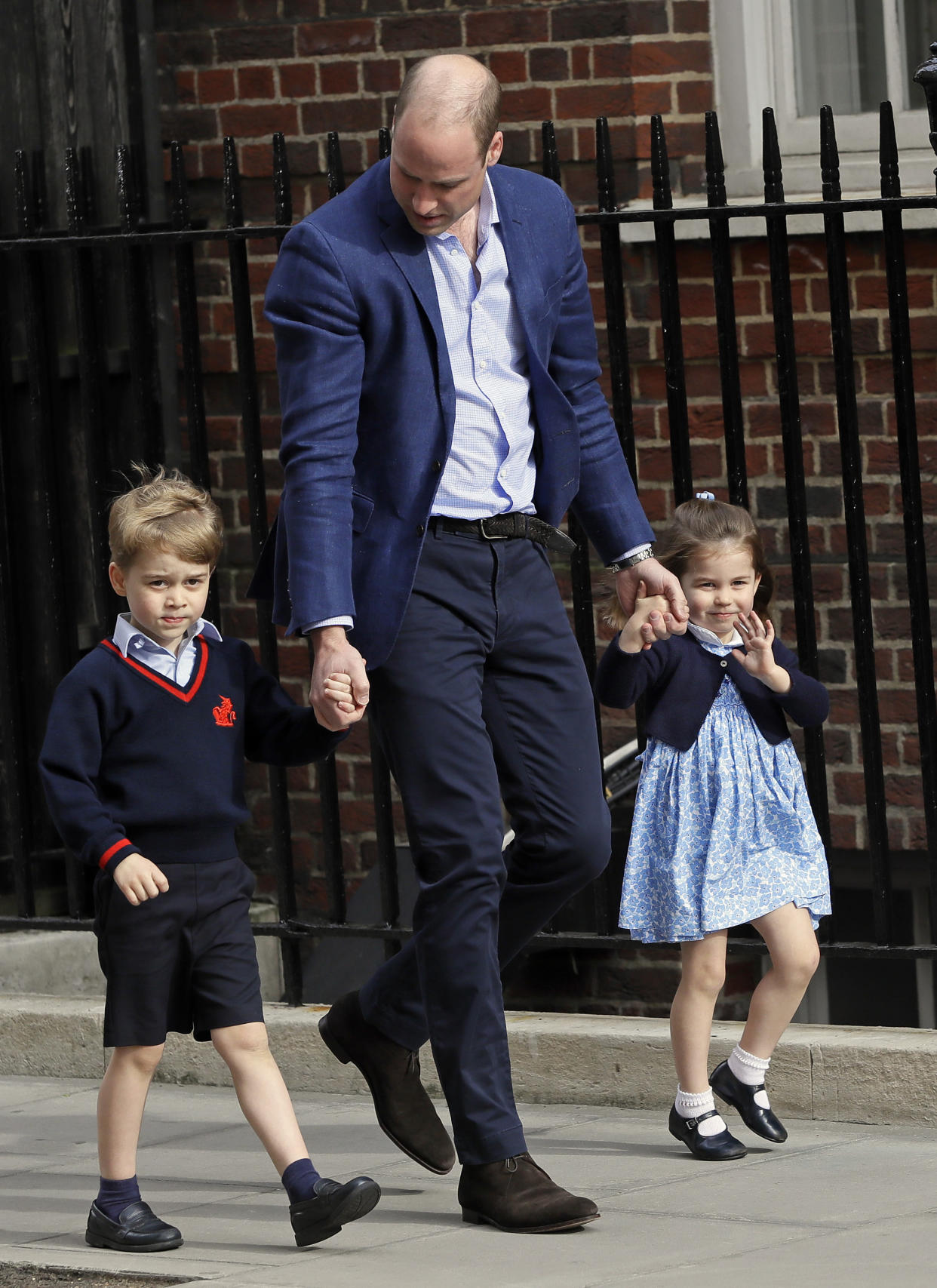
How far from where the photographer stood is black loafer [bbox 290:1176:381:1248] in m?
3.55

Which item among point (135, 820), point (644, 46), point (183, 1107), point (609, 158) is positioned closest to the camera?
point (135, 820)

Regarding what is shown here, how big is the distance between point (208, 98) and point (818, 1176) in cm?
391

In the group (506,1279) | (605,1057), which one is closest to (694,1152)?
(605,1057)

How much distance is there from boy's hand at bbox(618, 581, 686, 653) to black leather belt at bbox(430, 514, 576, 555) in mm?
235

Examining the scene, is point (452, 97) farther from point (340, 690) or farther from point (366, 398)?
point (340, 690)

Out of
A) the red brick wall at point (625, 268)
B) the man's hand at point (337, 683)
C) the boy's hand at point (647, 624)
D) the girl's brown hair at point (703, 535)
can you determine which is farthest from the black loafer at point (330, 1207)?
the red brick wall at point (625, 268)

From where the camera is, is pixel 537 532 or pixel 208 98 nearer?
pixel 537 532

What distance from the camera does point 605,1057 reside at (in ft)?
15.7

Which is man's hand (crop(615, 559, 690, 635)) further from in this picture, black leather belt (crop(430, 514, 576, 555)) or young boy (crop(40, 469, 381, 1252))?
young boy (crop(40, 469, 381, 1252))

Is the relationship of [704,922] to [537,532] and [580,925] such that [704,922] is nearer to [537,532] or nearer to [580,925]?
[537,532]

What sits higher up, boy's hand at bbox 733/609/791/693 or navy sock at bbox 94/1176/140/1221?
boy's hand at bbox 733/609/791/693

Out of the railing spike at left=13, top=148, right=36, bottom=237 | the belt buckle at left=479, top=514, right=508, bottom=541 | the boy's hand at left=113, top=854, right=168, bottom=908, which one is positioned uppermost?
the railing spike at left=13, top=148, right=36, bottom=237

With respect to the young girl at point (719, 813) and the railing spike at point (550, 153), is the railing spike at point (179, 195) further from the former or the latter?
the young girl at point (719, 813)

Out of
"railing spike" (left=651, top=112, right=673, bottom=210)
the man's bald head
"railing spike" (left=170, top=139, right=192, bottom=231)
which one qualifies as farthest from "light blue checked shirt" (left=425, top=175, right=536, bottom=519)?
"railing spike" (left=170, top=139, right=192, bottom=231)
